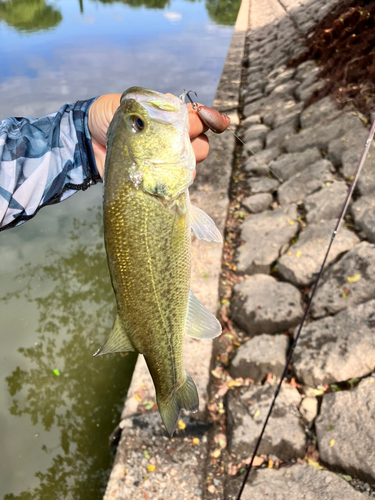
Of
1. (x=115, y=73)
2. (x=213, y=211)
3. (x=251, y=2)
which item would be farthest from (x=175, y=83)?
(x=251, y=2)

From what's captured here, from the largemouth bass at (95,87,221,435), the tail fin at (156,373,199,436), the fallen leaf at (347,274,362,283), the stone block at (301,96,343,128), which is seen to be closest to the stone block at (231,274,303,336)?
the fallen leaf at (347,274,362,283)

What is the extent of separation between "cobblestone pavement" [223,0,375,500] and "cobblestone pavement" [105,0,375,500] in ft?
0.04

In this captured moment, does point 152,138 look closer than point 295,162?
Yes

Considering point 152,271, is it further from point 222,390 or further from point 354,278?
point 354,278

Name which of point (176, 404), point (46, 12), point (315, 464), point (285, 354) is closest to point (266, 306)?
point (285, 354)

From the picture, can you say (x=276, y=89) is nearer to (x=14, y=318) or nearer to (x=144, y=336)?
(x=14, y=318)

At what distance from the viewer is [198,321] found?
1941 millimetres

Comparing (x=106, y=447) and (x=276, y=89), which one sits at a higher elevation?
(x=276, y=89)

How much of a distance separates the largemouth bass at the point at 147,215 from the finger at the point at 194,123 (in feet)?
0.56

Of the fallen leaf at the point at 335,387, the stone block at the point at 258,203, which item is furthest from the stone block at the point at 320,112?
the fallen leaf at the point at 335,387

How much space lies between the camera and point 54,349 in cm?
446

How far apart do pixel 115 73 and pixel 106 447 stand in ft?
34.7

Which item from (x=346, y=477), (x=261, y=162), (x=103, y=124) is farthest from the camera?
(x=261, y=162)

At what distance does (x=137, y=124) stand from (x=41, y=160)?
0.94 meters
